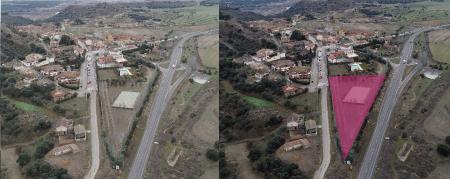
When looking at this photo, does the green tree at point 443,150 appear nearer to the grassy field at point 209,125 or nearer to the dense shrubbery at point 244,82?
the dense shrubbery at point 244,82

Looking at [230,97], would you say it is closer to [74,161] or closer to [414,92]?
[74,161]

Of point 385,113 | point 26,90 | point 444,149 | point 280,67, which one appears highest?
point 280,67

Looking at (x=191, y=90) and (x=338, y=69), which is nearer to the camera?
(x=338, y=69)

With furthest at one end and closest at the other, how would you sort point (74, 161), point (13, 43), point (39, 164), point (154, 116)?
point (13, 43)
point (154, 116)
point (74, 161)
point (39, 164)

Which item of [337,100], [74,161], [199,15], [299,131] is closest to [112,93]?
[74,161]

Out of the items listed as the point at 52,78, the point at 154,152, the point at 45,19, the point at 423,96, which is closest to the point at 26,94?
the point at 52,78

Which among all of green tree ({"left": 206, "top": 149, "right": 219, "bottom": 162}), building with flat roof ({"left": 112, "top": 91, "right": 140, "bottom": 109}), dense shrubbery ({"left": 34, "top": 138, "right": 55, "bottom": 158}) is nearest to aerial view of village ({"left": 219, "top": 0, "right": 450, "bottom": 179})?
green tree ({"left": 206, "top": 149, "right": 219, "bottom": 162})

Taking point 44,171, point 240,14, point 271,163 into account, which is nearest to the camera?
point 44,171

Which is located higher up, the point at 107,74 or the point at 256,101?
the point at 107,74
